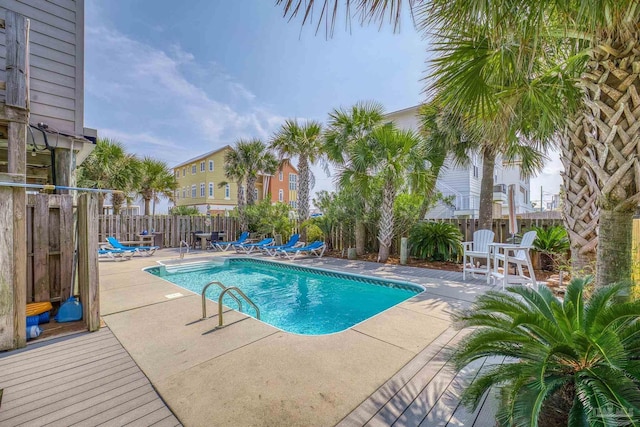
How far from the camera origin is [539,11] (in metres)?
2.30

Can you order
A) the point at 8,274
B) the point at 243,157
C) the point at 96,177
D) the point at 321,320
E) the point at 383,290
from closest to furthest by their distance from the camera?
the point at 8,274 → the point at 321,320 → the point at 383,290 → the point at 96,177 → the point at 243,157

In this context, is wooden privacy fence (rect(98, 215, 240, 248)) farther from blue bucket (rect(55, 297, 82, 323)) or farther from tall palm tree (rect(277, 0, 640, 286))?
tall palm tree (rect(277, 0, 640, 286))

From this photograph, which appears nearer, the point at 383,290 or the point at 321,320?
the point at 321,320

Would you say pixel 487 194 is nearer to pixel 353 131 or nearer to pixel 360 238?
pixel 360 238

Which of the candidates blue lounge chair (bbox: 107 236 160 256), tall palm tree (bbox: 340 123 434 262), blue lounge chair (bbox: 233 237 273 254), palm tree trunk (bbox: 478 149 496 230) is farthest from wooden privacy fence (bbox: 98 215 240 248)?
palm tree trunk (bbox: 478 149 496 230)

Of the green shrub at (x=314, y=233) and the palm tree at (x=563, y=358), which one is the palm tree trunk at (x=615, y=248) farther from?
the green shrub at (x=314, y=233)

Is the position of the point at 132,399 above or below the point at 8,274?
below

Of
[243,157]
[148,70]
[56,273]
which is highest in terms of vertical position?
[148,70]

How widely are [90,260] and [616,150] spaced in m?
6.06

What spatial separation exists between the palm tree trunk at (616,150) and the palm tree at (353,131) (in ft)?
24.9

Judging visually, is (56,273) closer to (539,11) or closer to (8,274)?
(8,274)

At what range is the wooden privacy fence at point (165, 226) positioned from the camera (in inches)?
534

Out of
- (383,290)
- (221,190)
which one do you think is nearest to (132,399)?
(383,290)

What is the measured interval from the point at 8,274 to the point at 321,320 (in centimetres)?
452
